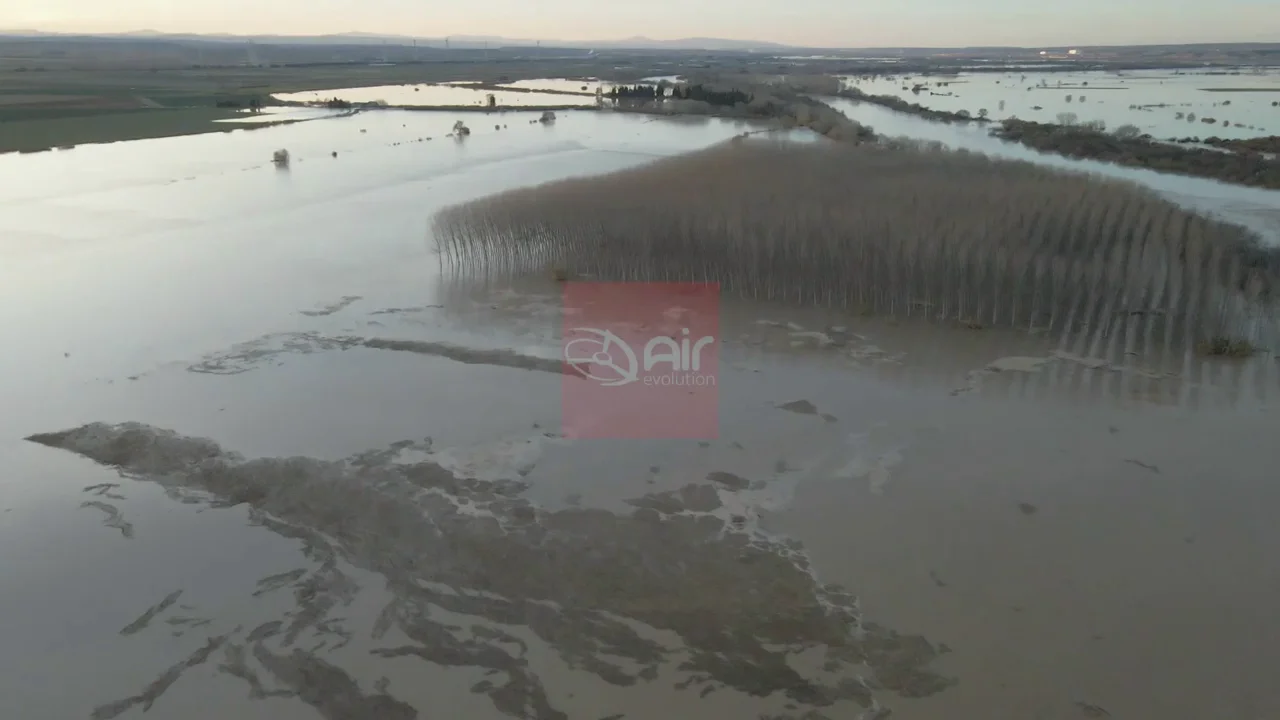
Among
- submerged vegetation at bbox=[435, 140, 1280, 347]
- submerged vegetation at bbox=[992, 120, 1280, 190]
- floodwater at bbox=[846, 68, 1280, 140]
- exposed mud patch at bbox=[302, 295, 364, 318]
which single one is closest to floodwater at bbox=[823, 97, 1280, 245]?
submerged vegetation at bbox=[992, 120, 1280, 190]

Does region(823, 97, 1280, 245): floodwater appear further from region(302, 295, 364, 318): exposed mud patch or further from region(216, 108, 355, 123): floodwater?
region(216, 108, 355, 123): floodwater

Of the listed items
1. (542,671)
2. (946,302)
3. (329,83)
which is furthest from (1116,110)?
(329,83)

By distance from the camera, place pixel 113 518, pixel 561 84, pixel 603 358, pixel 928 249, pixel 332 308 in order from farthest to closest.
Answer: pixel 561 84 < pixel 332 308 < pixel 928 249 < pixel 603 358 < pixel 113 518

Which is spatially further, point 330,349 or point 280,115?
point 280,115

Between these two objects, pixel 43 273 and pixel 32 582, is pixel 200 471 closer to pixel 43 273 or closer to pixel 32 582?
pixel 32 582

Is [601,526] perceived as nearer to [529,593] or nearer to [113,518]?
[529,593]

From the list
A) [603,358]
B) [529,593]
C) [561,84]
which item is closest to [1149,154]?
[603,358]
